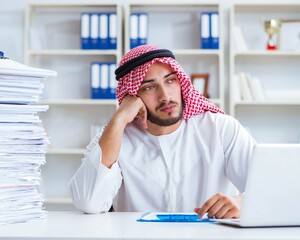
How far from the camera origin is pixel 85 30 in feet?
16.1

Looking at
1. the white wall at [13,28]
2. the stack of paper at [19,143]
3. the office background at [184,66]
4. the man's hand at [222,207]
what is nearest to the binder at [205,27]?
the office background at [184,66]

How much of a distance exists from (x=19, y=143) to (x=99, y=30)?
3.38 metres

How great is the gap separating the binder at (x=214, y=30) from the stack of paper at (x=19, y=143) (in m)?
3.32

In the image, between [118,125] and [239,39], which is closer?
[118,125]

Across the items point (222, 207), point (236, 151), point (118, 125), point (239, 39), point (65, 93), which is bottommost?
point (222, 207)

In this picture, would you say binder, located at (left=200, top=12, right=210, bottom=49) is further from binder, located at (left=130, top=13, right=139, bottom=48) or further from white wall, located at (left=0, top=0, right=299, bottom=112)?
binder, located at (left=130, top=13, right=139, bottom=48)

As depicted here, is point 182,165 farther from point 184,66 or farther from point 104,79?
point 184,66

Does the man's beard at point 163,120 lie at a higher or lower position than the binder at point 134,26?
lower

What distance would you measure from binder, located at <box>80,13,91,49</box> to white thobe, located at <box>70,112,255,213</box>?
250 centimetres

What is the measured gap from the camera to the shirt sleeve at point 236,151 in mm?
2379

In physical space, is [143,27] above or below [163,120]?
above

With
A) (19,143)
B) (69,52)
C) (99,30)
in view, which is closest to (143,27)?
(99,30)

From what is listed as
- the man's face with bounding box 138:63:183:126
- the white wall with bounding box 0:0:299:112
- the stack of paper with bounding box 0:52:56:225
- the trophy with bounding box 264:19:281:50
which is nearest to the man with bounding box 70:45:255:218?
the man's face with bounding box 138:63:183:126

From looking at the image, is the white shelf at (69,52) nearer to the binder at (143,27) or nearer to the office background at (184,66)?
the office background at (184,66)
